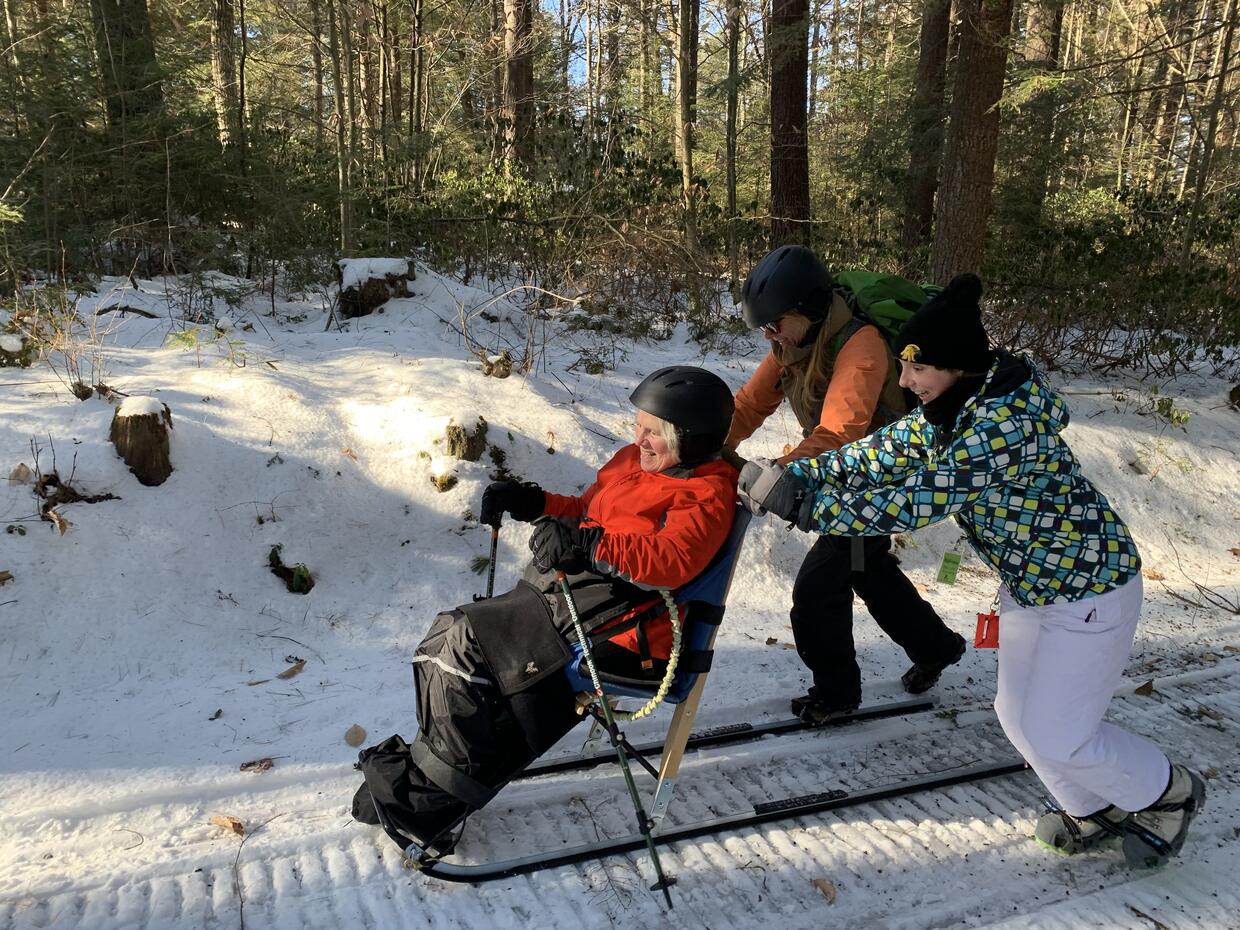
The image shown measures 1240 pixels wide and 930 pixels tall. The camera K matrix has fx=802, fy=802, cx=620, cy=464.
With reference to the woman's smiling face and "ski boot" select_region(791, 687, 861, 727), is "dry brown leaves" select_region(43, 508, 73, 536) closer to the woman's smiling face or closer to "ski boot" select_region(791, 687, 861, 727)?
the woman's smiling face

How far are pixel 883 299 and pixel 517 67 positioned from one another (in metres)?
10.6

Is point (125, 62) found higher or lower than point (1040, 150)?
higher

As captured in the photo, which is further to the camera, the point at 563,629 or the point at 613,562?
the point at 563,629

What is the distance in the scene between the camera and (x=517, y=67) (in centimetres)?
1219

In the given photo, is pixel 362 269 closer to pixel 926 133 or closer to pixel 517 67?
pixel 517 67

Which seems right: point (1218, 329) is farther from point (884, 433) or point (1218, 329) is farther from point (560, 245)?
point (884, 433)

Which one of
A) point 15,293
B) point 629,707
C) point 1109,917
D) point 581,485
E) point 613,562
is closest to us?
point 613,562

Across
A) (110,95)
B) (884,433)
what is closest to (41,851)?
(884,433)

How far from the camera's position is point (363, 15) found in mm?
10938

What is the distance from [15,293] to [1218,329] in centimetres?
1125

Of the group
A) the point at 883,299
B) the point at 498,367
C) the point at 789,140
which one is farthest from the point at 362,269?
the point at 883,299

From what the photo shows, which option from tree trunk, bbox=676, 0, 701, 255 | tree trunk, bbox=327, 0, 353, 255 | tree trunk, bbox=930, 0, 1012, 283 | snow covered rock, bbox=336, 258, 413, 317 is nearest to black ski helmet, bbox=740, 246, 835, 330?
tree trunk, bbox=930, 0, 1012, 283

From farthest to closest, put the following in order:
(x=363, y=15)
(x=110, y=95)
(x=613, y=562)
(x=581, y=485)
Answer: (x=363, y=15) → (x=110, y=95) → (x=581, y=485) → (x=613, y=562)

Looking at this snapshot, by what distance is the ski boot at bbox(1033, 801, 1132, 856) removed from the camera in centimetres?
302
